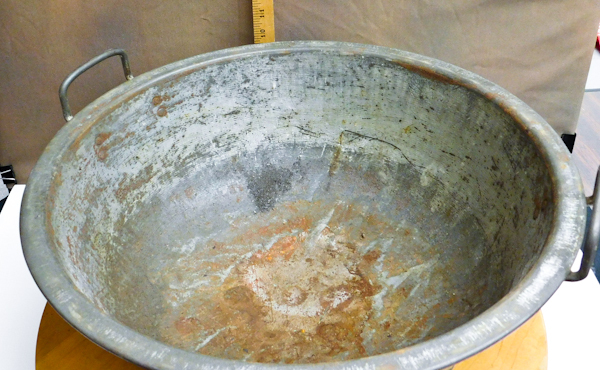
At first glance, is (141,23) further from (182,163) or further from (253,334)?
(253,334)

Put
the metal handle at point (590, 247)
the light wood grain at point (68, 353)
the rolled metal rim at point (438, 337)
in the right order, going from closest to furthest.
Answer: the rolled metal rim at point (438, 337)
the metal handle at point (590, 247)
the light wood grain at point (68, 353)

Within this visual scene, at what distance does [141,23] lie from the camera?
1822mm

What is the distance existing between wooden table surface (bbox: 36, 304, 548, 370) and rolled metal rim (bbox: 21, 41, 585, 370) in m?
0.38

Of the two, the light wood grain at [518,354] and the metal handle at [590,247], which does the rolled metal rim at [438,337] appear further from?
the light wood grain at [518,354]

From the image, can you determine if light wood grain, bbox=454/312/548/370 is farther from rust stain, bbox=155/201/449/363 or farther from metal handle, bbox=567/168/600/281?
metal handle, bbox=567/168/600/281

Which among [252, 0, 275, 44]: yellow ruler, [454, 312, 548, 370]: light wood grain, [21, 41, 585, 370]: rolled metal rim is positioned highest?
[252, 0, 275, 44]: yellow ruler

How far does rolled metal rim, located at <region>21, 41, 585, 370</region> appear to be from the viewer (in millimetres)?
799

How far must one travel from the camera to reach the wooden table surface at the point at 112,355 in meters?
1.24

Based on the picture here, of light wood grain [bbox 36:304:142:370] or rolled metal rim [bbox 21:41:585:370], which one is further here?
light wood grain [bbox 36:304:142:370]

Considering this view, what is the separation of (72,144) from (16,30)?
78cm

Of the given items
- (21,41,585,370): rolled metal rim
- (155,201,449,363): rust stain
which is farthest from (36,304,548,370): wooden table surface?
(21,41,585,370): rolled metal rim

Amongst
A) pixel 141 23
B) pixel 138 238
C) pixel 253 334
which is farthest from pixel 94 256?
pixel 141 23

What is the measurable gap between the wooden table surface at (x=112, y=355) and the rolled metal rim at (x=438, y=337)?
1.24ft

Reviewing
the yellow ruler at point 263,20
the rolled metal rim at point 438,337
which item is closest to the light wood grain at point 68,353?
the rolled metal rim at point 438,337
